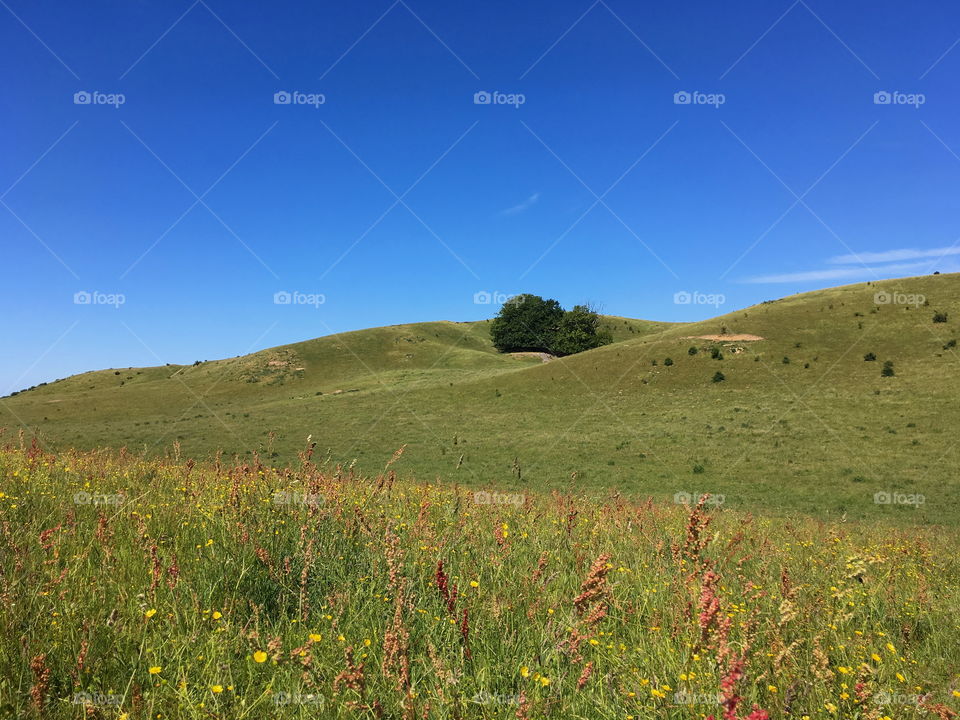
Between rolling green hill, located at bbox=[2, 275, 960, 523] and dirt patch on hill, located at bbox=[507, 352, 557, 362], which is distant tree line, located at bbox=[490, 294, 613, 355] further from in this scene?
rolling green hill, located at bbox=[2, 275, 960, 523]

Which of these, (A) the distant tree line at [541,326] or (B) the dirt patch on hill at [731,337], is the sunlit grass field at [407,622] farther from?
(A) the distant tree line at [541,326]

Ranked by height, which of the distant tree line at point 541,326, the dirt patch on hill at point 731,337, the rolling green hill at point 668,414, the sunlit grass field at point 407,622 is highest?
the distant tree line at point 541,326

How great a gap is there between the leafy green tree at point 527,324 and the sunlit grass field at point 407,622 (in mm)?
88165

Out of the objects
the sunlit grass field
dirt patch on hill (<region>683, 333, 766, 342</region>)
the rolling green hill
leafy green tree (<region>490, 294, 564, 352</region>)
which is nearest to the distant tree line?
leafy green tree (<region>490, 294, 564, 352</region>)

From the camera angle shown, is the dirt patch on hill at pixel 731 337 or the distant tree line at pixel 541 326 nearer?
the dirt patch on hill at pixel 731 337

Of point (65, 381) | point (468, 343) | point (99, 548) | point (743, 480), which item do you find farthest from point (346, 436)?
point (65, 381)

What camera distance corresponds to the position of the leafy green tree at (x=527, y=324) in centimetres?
9475

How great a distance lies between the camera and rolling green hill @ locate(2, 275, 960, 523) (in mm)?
25578

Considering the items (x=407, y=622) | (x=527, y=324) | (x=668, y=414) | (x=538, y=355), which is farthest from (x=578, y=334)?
(x=407, y=622)

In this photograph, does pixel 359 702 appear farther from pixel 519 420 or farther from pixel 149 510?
pixel 519 420

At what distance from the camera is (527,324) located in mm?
94938

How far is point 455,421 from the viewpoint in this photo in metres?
44.2

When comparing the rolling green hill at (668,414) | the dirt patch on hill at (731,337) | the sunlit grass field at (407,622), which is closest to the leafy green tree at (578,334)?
the rolling green hill at (668,414)

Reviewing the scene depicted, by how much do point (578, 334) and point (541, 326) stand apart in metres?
10.4
